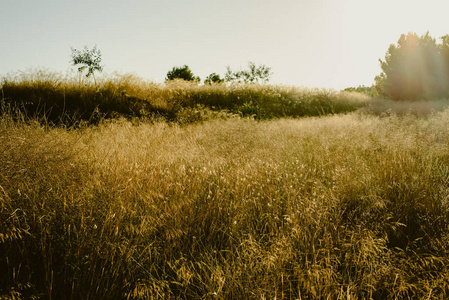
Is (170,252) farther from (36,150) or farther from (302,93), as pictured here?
(302,93)

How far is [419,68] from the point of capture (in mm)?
18141

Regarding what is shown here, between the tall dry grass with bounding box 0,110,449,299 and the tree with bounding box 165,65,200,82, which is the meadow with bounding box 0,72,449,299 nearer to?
the tall dry grass with bounding box 0,110,449,299

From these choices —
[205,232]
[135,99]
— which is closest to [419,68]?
[135,99]

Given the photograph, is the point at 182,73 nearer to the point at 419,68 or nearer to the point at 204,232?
the point at 419,68

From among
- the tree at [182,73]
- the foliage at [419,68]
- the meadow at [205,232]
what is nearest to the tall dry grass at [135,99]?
the meadow at [205,232]

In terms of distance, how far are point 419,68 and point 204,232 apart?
22763 mm

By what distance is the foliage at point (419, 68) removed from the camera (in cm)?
1784

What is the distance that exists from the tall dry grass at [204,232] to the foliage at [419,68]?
1909cm

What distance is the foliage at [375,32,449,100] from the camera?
1784cm

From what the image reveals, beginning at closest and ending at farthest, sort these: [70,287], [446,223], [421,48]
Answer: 1. [70,287]
2. [446,223]
3. [421,48]

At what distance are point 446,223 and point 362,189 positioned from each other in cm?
73

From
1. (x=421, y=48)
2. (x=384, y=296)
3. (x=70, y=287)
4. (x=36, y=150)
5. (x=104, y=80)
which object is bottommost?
(x=384, y=296)

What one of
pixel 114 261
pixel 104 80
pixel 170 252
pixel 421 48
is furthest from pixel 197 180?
pixel 421 48

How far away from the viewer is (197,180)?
9.09ft
